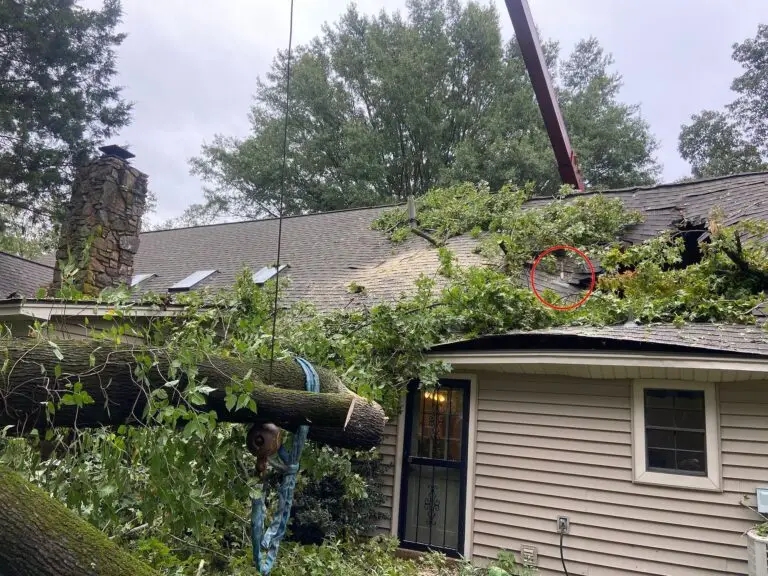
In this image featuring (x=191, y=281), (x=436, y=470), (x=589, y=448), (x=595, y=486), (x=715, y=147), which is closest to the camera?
(x=595, y=486)

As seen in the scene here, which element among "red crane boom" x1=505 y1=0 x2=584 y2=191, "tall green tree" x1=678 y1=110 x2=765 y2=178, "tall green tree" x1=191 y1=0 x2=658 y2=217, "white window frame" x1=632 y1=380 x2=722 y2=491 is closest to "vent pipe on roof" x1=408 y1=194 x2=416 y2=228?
"red crane boom" x1=505 y1=0 x2=584 y2=191

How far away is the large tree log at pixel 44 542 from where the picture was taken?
71.9 inches

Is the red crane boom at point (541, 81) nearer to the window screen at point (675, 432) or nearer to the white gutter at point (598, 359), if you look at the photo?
the white gutter at point (598, 359)

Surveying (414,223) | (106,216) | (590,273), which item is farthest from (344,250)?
(590,273)

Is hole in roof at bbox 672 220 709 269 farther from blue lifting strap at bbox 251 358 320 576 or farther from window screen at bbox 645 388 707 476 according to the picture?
blue lifting strap at bbox 251 358 320 576

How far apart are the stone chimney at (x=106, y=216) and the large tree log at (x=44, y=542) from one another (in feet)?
22.3

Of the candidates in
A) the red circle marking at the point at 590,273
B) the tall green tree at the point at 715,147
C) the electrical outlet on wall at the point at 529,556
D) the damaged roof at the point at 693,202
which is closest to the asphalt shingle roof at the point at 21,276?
the red circle marking at the point at 590,273

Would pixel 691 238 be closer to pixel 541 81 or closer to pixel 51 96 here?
pixel 541 81

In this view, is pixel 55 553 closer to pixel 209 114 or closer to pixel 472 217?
pixel 209 114

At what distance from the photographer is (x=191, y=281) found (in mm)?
10172

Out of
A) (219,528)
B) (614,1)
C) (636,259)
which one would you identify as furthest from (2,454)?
(614,1)

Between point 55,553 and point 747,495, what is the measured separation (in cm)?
491

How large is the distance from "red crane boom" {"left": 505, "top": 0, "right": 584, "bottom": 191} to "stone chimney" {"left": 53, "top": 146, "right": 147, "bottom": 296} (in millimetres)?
6541

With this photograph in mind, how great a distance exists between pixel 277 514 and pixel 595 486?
11.4ft
